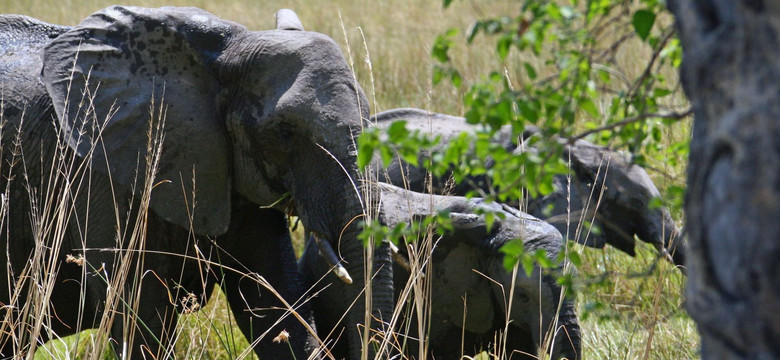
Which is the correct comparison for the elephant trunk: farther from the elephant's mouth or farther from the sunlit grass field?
the sunlit grass field

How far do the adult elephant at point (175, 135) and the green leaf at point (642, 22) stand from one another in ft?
8.00

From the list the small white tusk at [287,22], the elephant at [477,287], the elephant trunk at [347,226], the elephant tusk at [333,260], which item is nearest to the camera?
the elephant tusk at [333,260]

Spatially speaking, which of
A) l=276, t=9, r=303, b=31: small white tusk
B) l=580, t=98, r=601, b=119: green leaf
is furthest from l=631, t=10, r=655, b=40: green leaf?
l=276, t=9, r=303, b=31: small white tusk

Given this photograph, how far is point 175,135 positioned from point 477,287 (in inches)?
53.7

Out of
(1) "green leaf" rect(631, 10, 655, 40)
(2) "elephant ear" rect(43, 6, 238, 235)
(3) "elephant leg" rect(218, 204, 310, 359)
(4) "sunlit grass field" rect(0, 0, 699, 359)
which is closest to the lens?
(1) "green leaf" rect(631, 10, 655, 40)

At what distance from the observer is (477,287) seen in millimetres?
4742

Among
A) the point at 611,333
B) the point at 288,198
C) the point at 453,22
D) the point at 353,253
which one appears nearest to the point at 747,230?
the point at 353,253

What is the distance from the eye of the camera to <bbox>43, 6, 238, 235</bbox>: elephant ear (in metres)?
4.36

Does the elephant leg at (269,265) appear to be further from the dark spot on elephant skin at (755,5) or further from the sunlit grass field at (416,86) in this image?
the dark spot on elephant skin at (755,5)

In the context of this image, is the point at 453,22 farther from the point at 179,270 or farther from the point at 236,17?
the point at 179,270

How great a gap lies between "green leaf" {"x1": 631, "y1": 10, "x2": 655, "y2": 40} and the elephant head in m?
2.47

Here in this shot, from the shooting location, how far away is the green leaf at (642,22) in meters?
1.67

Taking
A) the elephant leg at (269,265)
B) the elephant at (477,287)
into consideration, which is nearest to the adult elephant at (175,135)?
the elephant leg at (269,265)

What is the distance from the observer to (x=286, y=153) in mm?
4219
